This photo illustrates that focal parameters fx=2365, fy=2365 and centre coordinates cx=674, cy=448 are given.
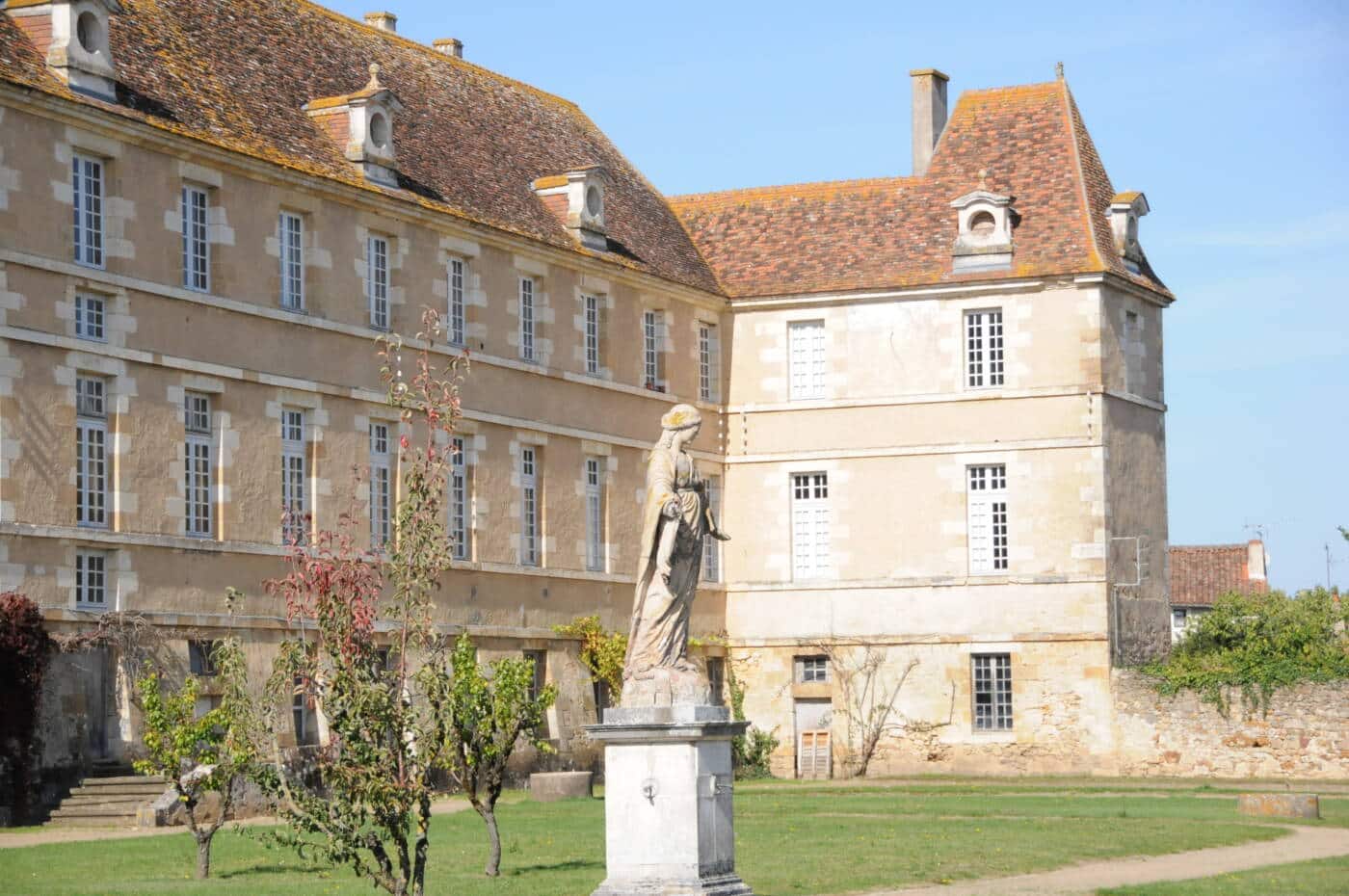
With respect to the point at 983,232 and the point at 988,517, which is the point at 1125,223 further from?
the point at 988,517

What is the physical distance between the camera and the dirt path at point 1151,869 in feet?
67.2

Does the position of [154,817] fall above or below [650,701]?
below

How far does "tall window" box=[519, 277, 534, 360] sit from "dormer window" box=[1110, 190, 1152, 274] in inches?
430

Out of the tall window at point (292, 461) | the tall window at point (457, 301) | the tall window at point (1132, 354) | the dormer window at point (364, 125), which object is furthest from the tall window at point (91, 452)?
the tall window at point (1132, 354)

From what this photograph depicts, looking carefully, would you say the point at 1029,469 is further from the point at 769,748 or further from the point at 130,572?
the point at 130,572

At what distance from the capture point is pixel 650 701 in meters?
16.5

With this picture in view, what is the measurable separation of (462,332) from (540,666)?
557cm

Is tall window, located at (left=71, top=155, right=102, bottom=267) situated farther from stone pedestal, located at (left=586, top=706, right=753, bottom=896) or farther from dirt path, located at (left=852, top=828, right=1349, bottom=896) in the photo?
stone pedestal, located at (left=586, top=706, right=753, bottom=896)

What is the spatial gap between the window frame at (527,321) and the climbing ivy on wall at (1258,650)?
11.7 meters

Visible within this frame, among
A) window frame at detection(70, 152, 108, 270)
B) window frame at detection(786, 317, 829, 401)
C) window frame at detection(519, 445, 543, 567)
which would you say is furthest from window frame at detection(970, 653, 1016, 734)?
window frame at detection(70, 152, 108, 270)

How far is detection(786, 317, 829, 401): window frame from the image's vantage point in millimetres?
42656

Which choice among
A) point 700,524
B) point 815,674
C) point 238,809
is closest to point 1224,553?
point 815,674

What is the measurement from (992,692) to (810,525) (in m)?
4.45

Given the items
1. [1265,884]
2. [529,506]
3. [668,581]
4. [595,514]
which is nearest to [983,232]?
[595,514]
